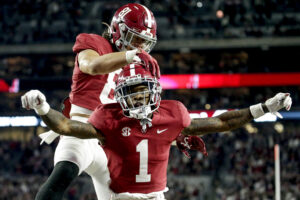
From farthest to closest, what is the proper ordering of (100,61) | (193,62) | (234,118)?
(193,62) < (234,118) < (100,61)

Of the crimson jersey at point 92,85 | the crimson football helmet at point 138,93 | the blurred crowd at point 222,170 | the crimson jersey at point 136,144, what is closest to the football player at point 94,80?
the crimson jersey at point 92,85

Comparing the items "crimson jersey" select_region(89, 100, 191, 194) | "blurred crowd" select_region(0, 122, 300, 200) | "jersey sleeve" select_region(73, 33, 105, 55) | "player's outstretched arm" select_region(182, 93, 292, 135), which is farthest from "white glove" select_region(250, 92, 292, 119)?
"blurred crowd" select_region(0, 122, 300, 200)

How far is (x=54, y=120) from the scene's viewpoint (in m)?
3.32

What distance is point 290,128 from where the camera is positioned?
16672 mm

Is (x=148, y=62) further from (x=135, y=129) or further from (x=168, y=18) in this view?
(x=168, y=18)

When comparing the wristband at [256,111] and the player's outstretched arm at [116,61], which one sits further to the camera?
the wristband at [256,111]

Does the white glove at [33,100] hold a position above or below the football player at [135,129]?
above

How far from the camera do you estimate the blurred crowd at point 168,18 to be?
17797mm

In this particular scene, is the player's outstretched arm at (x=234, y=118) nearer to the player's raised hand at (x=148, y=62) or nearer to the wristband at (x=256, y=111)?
the wristband at (x=256, y=111)

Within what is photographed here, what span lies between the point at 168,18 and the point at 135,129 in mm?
15367

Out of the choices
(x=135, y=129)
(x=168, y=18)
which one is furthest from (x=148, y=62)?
(x=168, y=18)

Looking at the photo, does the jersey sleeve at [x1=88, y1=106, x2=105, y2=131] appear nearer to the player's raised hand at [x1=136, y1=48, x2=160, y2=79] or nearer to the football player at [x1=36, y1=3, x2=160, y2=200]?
the football player at [x1=36, y1=3, x2=160, y2=200]

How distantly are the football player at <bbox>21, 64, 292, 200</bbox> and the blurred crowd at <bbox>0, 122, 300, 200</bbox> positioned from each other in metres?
10.3

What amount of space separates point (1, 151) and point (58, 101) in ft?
8.95
